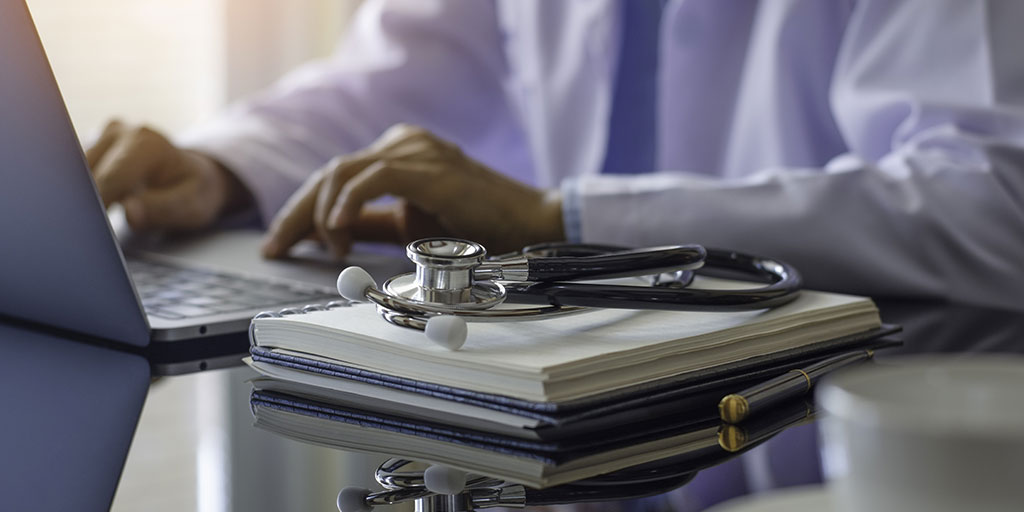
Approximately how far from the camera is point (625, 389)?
13.6 inches

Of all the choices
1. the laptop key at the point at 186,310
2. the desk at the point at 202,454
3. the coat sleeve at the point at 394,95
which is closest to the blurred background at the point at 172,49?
the coat sleeve at the point at 394,95

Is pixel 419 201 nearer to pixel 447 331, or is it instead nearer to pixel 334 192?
pixel 334 192

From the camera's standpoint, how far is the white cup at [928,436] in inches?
5.6

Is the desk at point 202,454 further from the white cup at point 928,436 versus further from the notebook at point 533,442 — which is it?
the white cup at point 928,436

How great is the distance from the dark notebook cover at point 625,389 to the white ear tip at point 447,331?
0.02 metres

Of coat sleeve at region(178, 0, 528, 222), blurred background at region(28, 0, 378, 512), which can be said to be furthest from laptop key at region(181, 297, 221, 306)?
blurred background at region(28, 0, 378, 512)

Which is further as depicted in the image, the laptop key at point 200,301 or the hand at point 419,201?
the hand at point 419,201

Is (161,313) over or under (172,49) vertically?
under

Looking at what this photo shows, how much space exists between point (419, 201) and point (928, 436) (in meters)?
0.68

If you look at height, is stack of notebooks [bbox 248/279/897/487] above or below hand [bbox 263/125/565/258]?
below

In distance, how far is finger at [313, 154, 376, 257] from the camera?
30.3 inches

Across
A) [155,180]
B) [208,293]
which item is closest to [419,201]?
[208,293]

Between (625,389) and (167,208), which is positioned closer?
(625,389)

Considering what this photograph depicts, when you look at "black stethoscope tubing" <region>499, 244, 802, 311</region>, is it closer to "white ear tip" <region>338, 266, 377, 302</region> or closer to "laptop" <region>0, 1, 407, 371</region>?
"white ear tip" <region>338, 266, 377, 302</region>
